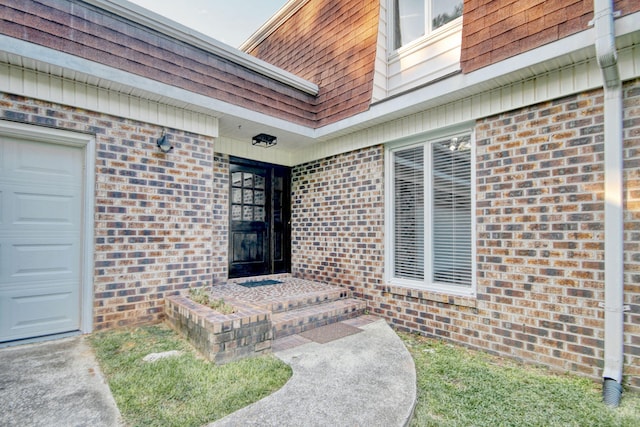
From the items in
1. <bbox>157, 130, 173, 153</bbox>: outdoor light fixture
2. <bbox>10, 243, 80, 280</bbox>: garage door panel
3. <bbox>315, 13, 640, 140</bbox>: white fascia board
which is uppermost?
<bbox>315, 13, 640, 140</bbox>: white fascia board

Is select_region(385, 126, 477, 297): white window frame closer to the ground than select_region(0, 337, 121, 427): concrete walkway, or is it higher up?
higher up

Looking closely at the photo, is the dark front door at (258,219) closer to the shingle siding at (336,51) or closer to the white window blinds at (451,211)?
the shingle siding at (336,51)

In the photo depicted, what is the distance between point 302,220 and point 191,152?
7.16 ft

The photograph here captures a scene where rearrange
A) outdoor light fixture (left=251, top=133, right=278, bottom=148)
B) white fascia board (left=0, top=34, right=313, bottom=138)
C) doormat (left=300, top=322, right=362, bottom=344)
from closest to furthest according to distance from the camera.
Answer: white fascia board (left=0, top=34, right=313, bottom=138) < doormat (left=300, top=322, right=362, bottom=344) < outdoor light fixture (left=251, top=133, right=278, bottom=148)

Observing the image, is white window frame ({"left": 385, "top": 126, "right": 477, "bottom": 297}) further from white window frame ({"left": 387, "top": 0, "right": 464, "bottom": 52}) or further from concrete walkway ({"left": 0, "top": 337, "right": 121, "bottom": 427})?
concrete walkway ({"left": 0, "top": 337, "right": 121, "bottom": 427})

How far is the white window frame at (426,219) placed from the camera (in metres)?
3.41

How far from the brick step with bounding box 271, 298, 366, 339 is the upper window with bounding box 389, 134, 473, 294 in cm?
67

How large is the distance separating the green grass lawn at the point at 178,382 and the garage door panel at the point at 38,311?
53cm

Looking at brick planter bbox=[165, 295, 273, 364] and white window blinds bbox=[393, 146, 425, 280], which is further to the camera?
white window blinds bbox=[393, 146, 425, 280]

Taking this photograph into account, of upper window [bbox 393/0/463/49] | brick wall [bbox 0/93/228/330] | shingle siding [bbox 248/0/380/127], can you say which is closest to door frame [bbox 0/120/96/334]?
brick wall [bbox 0/93/228/330]

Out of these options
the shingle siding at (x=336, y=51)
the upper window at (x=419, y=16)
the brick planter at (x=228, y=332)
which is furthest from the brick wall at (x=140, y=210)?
the upper window at (x=419, y=16)

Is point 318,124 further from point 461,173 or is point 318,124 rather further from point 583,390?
point 583,390

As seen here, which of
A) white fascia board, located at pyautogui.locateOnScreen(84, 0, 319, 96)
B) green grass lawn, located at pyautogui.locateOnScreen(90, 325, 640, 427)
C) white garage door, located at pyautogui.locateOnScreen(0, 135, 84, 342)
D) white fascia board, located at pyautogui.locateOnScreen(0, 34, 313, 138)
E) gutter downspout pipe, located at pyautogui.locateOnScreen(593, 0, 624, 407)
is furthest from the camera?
white fascia board, located at pyautogui.locateOnScreen(84, 0, 319, 96)

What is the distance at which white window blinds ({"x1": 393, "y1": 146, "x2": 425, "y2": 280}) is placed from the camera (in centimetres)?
396
